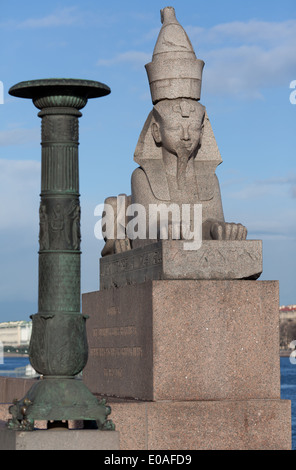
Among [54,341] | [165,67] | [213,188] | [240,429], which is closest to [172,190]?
[213,188]

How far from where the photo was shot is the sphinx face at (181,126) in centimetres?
1081

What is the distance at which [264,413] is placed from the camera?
31.6 feet

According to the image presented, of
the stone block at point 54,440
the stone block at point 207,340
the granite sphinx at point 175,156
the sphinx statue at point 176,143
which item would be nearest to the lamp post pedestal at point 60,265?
the stone block at point 54,440

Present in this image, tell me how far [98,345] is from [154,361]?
2121mm

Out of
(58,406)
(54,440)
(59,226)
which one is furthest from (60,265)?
(54,440)

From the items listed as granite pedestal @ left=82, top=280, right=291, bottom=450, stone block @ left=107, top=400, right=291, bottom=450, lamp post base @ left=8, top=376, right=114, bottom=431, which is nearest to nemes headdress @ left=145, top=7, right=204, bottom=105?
granite pedestal @ left=82, top=280, right=291, bottom=450

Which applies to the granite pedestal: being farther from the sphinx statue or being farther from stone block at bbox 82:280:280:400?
the sphinx statue

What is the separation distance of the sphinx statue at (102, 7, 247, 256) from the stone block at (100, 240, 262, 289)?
0.55m

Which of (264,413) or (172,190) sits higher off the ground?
(172,190)

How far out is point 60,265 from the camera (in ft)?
26.1

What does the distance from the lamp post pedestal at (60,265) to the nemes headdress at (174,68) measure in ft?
9.14

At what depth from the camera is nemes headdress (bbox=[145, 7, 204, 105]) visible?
10828 mm

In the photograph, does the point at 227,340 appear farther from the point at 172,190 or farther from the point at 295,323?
the point at 295,323
